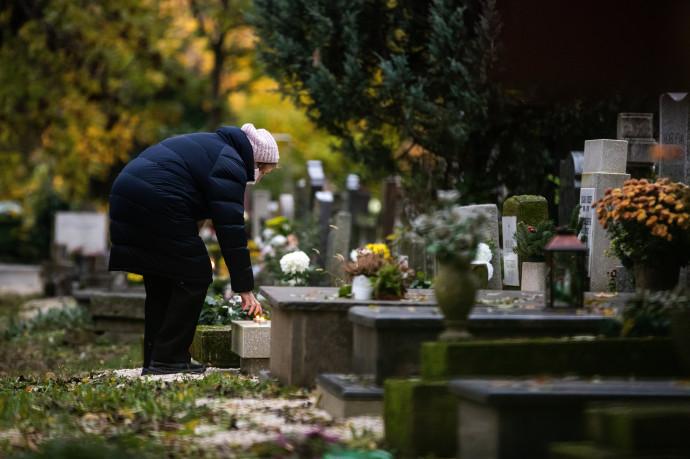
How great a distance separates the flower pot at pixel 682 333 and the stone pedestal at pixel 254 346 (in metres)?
3.33

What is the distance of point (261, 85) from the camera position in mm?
33844

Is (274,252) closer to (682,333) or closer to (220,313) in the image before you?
(220,313)

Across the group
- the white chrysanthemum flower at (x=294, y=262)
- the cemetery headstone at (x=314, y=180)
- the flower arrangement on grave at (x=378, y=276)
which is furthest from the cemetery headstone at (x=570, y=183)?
the cemetery headstone at (x=314, y=180)

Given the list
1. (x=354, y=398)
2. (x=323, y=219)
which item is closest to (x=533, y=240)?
(x=354, y=398)

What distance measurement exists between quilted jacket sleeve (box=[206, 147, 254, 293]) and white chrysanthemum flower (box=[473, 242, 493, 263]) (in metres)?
2.11

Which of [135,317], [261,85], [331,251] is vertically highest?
→ [261,85]

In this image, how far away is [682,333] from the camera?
4871 mm

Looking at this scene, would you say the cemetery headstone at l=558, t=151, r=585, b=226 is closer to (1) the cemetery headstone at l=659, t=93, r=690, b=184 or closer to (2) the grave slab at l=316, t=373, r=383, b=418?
(1) the cemetery headstone at l=659, t=93, r=690, b=184

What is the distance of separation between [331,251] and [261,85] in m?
22.4

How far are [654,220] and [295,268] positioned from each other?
471 centimetres

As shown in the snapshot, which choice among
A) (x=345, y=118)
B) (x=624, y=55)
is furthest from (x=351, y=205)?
(x=624, y=55)

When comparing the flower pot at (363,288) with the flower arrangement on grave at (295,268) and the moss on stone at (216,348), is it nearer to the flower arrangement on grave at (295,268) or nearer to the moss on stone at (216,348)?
the moss on stone at (216,348)

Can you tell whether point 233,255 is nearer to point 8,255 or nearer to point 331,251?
point 331,251

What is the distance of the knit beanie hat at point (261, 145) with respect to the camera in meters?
7.42
